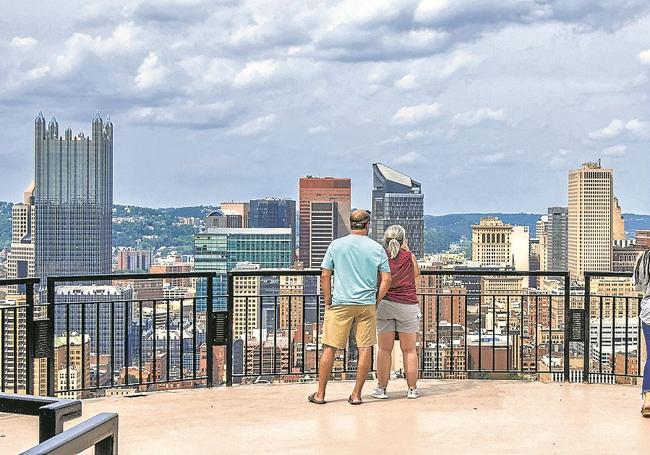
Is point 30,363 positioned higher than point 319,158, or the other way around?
point 319,158

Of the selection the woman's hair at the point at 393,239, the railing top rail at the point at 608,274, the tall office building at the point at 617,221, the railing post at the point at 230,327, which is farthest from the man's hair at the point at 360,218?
the tall office building at the point at 617,221

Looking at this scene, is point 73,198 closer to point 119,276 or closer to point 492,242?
A: point 492,242

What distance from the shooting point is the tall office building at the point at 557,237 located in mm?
31308

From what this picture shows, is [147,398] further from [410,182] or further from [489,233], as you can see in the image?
[489,233]

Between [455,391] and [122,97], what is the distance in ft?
243

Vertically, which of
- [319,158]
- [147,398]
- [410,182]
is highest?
[319,158]

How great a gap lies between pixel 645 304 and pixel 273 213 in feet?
80.6

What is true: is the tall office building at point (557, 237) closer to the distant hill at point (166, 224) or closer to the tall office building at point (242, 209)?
the distant hill at point (166, 224)

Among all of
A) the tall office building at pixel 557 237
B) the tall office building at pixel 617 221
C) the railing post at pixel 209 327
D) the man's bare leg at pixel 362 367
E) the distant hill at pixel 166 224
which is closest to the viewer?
the man's bare leg at pixel 362 367

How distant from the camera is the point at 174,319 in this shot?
27.9 feet

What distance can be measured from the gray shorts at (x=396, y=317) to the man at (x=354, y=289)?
0.24m

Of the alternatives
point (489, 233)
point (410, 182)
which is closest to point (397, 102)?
point (489, 233)

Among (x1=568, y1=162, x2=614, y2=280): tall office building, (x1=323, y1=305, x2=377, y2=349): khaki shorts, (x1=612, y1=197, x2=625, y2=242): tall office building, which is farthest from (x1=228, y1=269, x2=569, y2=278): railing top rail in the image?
(x1=612, y1=197, x2=625, y2=242): tall office building

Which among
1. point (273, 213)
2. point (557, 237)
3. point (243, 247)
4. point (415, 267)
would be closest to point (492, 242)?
point (273, 213)
